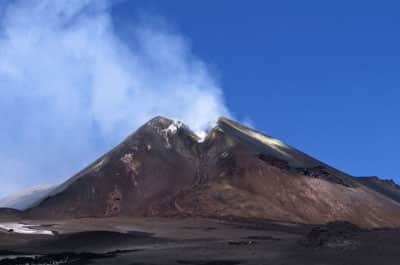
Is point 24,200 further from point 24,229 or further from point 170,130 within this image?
point 24,229

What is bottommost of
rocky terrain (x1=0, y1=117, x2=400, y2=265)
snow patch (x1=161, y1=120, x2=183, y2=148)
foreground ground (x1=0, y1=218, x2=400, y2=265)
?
foreground ground (x1=0, y1=218, x2=400, y2=265)

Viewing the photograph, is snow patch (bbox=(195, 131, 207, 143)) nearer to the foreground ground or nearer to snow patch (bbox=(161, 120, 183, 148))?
snow patch (bbox=(161, 120, 183, 148))

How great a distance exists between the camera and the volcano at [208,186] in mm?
97750

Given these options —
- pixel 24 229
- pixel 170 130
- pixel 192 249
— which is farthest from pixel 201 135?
pixel 192 249

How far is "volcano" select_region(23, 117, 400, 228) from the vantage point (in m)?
97.8

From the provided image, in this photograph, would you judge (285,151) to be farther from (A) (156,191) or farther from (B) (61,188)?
(B) (61,188)

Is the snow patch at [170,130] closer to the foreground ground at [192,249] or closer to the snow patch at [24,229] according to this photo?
the snow patch at [24,229]

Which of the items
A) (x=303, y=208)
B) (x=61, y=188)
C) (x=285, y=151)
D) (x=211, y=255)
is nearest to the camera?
(x=211, y=255)

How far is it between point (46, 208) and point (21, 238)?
42.3 metres

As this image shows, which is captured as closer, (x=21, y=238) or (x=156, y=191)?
(x=21, y=238)

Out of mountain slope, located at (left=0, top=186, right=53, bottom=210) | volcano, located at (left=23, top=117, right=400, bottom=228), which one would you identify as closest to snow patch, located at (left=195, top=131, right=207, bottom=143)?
volcano, located at (left=23, top=117, right=400, bottom=228)

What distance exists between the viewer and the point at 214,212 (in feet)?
306

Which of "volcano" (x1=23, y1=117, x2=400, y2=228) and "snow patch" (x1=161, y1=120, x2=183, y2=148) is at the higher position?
"snow patch" (x1=161, y1=120, x2=183, y2=148)

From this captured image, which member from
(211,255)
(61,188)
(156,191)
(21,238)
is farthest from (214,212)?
(211,255)
